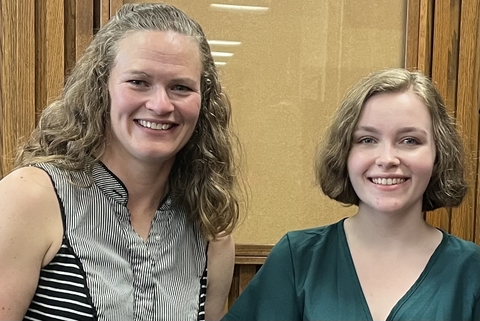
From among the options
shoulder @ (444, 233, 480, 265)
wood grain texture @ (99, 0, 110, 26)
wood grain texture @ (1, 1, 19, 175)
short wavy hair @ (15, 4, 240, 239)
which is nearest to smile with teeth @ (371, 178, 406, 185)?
shoulder @ (444, 233, 480, 265)

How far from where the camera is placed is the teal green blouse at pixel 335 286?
1.32 m

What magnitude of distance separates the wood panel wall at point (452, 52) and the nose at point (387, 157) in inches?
25.4

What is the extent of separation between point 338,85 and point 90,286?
1.07m

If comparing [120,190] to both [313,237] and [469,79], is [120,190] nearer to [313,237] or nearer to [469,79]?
[313,237]

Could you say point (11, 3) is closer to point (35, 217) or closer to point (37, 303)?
point (35, 217)

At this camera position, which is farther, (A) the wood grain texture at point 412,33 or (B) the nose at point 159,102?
(A) the wood grain texture at point 412,33

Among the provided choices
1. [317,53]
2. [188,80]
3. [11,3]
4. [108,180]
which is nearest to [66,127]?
[108,180]

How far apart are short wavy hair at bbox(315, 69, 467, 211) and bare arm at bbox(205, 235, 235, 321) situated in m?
0.31

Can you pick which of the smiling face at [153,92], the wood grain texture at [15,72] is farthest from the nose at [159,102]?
the wood grain texture at [15,72]

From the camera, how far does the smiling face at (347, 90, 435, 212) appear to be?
52.5 inches

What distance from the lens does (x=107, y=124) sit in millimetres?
1301

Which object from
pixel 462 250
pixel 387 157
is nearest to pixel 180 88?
pixel 387 157

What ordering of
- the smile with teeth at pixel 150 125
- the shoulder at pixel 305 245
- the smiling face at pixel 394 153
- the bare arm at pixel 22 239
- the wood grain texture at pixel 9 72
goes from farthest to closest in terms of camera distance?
the wood grain texture at pixel 9 72
the shoulder at pixel 305 245
the smiling face at pixel 394 153
the smile with teeth at pixel 150 125
the bare arm at pixel 22 239

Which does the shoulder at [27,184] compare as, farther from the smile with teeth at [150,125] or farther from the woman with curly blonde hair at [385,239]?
the woman with curly blonde hair at [385,239]
